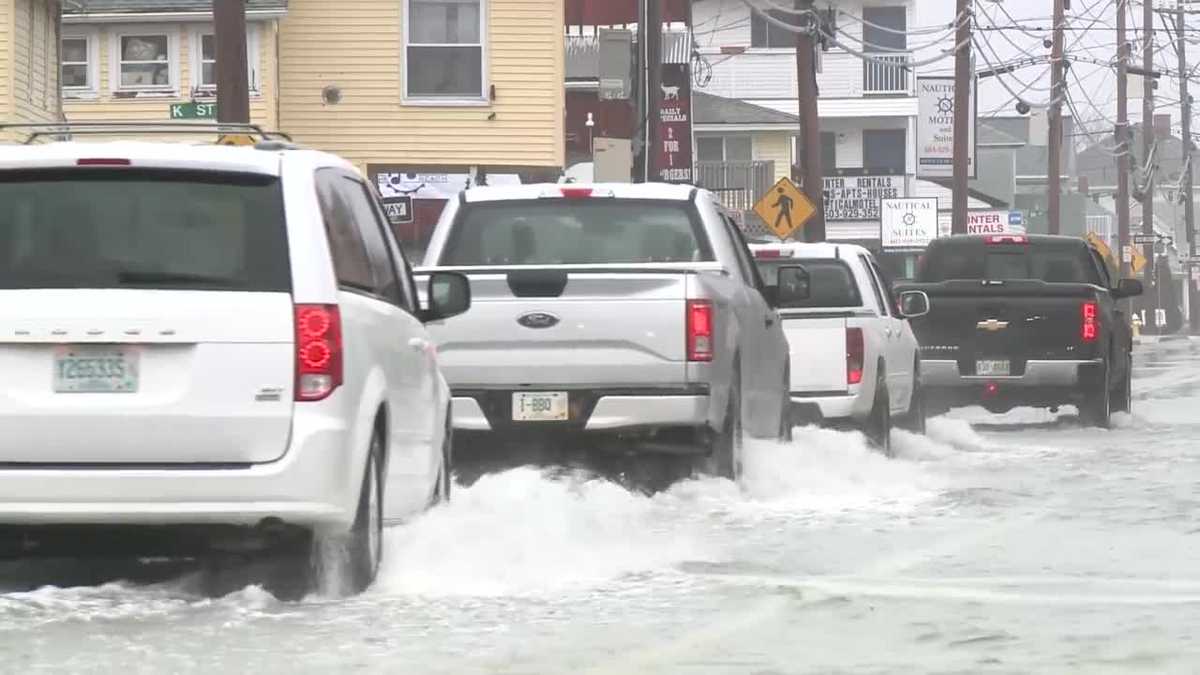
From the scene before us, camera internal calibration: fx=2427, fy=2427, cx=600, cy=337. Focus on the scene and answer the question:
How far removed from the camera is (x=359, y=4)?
37.4 meters

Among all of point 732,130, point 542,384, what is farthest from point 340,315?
point 732,130

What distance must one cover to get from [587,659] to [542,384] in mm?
5522

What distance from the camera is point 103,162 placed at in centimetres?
870

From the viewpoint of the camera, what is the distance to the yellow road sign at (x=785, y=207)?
3547cm

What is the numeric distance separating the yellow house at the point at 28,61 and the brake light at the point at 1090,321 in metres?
18.4

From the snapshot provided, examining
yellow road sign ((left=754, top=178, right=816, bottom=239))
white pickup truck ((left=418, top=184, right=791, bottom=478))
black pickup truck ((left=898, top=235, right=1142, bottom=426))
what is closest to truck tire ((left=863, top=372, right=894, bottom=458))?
black pickup truck ((left=898, top=235, right=1142, bottom=426))

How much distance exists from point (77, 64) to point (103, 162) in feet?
103

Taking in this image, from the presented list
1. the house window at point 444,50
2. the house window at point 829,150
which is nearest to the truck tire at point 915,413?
the house window at point 444,50

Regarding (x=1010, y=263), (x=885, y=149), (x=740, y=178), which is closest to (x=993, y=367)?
(x=1010, y=263)

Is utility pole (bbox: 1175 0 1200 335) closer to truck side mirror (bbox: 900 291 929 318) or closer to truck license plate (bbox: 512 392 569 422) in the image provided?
truck side mirror (bbox: 900 291 929 318)

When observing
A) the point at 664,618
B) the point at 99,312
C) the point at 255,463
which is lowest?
the point at 664,618

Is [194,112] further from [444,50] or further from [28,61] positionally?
[28,61]

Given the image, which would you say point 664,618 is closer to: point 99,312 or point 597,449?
point 99,312

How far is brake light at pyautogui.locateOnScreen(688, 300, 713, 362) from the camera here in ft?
41.7
